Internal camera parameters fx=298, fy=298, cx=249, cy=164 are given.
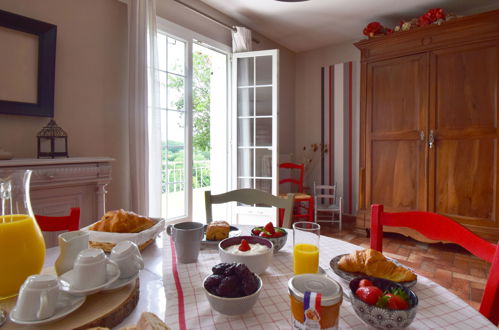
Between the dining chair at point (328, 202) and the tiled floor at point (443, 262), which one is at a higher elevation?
the dining chair at point (328, 202)

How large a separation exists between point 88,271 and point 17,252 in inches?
6.8

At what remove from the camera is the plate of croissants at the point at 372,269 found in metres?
0.69

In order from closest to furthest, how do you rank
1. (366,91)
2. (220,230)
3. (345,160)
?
(220,230) → (366,91) → (345,160)

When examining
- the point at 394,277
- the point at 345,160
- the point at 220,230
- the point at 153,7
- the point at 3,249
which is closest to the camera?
the point at 3,249

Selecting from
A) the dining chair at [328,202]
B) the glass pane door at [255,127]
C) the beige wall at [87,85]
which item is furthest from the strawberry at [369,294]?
the dining chair at [328,202]

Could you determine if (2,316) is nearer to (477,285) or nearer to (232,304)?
(232,304)

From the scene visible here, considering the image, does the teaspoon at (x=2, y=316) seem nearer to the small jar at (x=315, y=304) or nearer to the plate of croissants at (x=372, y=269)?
the small jar at (x=315, y=304)

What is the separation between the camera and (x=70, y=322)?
50 centimetres

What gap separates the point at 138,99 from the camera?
2.33 m

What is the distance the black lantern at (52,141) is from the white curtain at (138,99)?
0.49 m

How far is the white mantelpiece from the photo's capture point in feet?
5.21

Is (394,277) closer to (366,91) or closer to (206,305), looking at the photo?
(206,305)

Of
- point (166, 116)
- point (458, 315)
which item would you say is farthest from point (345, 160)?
point (458, 315)

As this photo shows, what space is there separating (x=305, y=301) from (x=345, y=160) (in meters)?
4.08
